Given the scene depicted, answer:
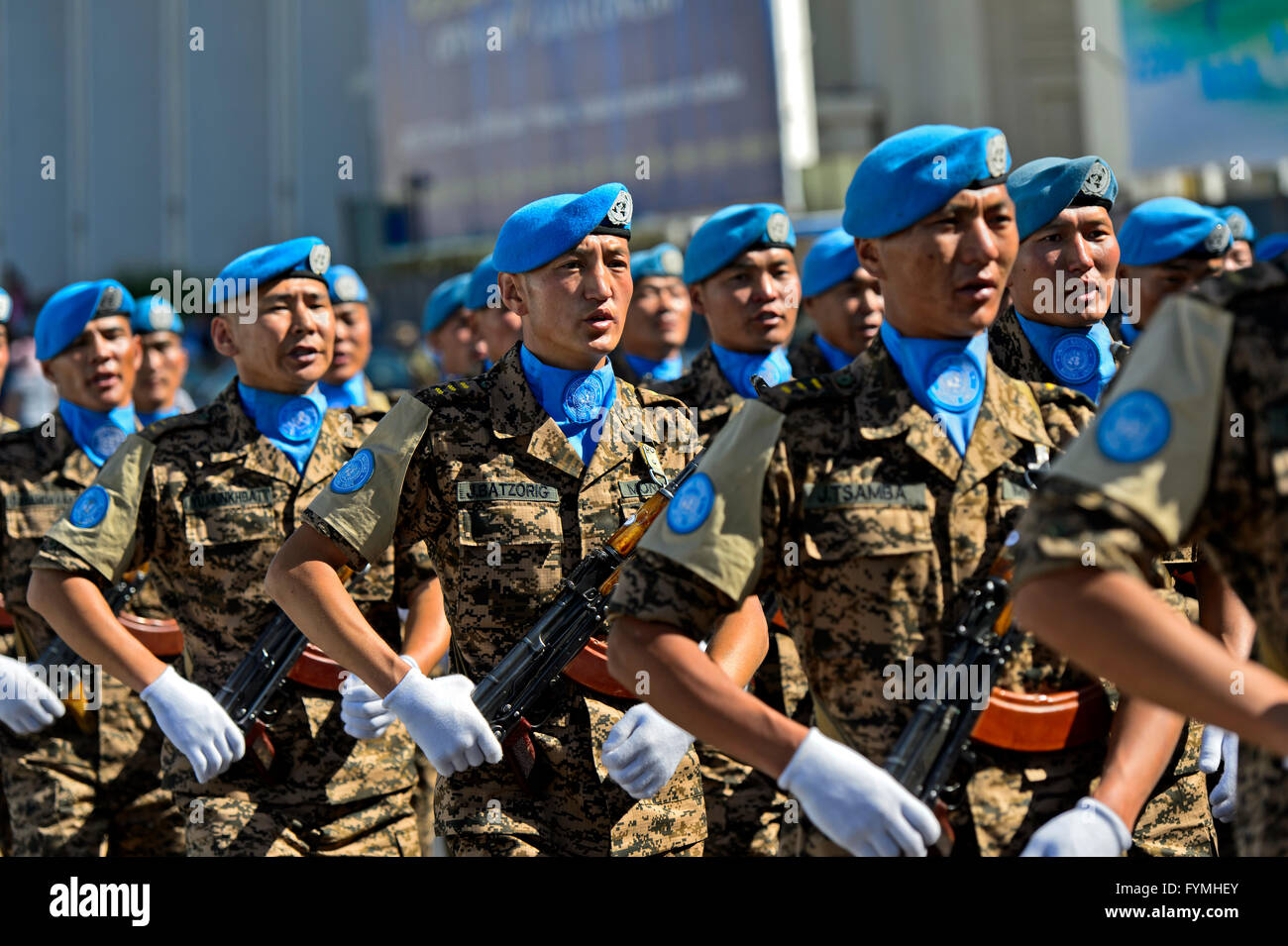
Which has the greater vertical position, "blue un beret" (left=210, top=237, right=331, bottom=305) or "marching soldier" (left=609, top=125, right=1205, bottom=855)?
"blue un beret" (left=210, top=237, right=331, bottom=305)

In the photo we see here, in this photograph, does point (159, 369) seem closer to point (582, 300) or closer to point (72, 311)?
point (72, 311)

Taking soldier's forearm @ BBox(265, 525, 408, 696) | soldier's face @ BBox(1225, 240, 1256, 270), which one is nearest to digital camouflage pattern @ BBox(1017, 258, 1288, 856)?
soldier's forearm @ BBox(265, 525, 408, 696)

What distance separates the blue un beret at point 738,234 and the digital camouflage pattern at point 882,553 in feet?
9.02

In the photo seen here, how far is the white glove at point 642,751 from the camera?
364cm

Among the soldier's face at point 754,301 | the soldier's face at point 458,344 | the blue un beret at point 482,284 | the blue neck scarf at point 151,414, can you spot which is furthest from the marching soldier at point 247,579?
the soldier's face at point 458,344

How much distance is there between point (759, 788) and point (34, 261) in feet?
110

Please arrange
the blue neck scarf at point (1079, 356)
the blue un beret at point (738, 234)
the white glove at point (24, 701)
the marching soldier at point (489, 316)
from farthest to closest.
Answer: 1. the marching soldier at point (489, 316)
2. the blue un beret at point (738, 234)
3. the white glove at point (24, 701)
4. the blue neck scarf at point (1079, 356)

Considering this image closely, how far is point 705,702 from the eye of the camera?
2.71 metres

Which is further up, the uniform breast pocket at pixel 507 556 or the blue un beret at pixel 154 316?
the blue un beret at pixel 154 316

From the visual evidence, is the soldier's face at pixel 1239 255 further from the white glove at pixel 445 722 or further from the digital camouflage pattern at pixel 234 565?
the white glove at pixel 445 722

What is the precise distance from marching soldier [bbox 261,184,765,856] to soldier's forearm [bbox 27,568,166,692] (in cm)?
75

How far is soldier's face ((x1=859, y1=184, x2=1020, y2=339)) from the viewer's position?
3025mm

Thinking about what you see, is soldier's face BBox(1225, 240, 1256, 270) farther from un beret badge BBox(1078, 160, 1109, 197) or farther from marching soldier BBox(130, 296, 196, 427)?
marching soldier BBox(130, 296, 196, 427)

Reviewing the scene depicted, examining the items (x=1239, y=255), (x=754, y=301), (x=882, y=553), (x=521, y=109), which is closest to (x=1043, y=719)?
(x=882, y=553)
